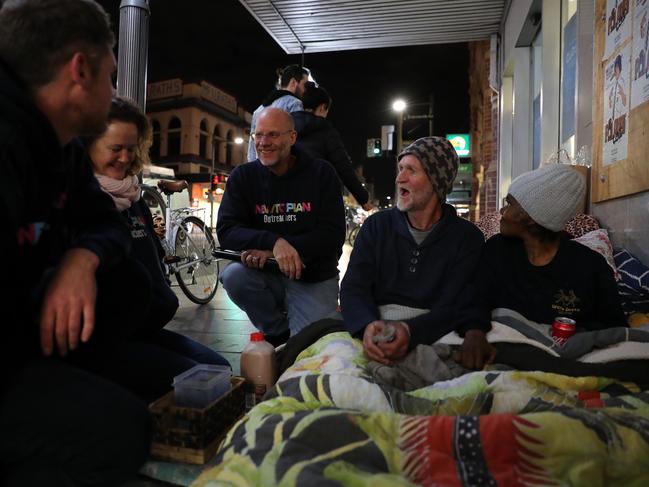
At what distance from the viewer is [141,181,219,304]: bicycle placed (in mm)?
5262

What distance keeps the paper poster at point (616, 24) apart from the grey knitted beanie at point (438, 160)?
5.56ft

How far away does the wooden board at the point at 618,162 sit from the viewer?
280 centimetres

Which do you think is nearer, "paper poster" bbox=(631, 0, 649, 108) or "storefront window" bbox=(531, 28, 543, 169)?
"paper poster" bbox=(631, 0, 649, 108)

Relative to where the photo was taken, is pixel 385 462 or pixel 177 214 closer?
pixel 385 462

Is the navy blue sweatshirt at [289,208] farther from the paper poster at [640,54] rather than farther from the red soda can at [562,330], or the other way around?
the paper poster at [640,54]

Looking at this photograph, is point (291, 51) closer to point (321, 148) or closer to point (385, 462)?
point (321, 148)

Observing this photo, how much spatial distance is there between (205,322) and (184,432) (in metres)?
2.89

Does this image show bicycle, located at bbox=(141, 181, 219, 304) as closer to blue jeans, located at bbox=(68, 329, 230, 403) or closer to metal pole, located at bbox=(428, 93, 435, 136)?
blue jeans, located at bbox=(68, 329, 230, 403)

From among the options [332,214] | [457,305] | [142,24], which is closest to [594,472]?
[457,305]

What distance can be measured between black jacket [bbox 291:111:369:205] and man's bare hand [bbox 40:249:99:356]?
8.96ft

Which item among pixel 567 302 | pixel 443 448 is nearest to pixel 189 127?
pixel 567 302

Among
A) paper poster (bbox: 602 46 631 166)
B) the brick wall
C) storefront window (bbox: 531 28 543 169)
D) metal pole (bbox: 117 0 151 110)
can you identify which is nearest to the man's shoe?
paper poster (bbox: 602 46 631 166)

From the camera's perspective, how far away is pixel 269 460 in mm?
1347

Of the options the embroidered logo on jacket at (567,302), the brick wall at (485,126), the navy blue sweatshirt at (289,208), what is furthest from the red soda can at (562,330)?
the brick wall at (485,126)
